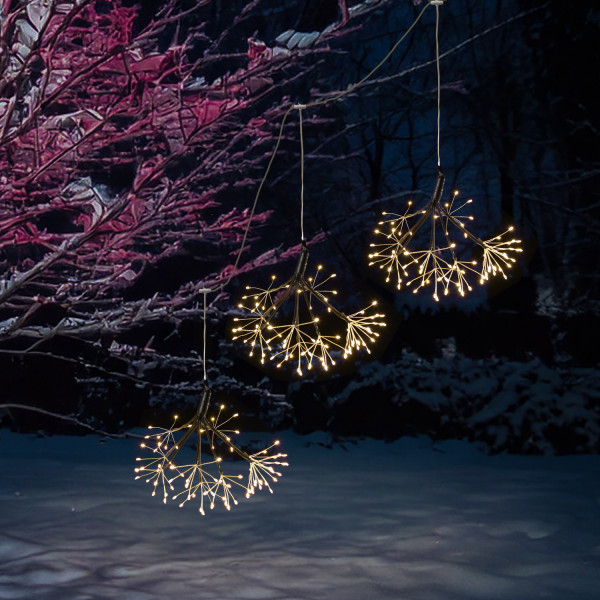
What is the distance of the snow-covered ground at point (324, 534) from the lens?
3045 millimetres

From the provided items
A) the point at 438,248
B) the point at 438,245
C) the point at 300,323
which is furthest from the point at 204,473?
the point at 438,245

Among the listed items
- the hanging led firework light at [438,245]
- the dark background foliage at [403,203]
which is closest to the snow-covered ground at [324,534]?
the dark background foliage at [403,203]

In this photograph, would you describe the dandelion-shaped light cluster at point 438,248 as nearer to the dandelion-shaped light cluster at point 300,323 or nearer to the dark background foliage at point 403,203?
the dandelion-shaped light cluster at point 300,323

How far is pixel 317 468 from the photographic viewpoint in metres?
6.07

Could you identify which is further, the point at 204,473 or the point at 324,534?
the point at 204,473

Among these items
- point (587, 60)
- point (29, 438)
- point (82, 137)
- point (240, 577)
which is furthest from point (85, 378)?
point (587, 60)

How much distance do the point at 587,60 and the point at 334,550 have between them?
5176mm

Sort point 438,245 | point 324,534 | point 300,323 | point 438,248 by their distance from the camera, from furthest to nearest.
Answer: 1. point 438,245
2. point 300,323
3. point 438,248
4. point 324,534

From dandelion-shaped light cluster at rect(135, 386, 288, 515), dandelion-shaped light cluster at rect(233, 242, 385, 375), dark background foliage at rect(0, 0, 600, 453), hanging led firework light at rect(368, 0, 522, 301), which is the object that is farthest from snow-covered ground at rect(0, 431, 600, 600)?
hanging led firework light at rect(368, 0, 522, 301)

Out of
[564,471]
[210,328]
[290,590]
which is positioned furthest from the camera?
[210,328]

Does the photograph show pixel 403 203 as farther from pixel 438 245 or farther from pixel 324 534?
pixel 324 534

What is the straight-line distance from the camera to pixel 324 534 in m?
3.99

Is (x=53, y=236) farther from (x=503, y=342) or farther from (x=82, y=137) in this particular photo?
(x=503, y=342)

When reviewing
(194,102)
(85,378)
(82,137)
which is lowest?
(85,378)
